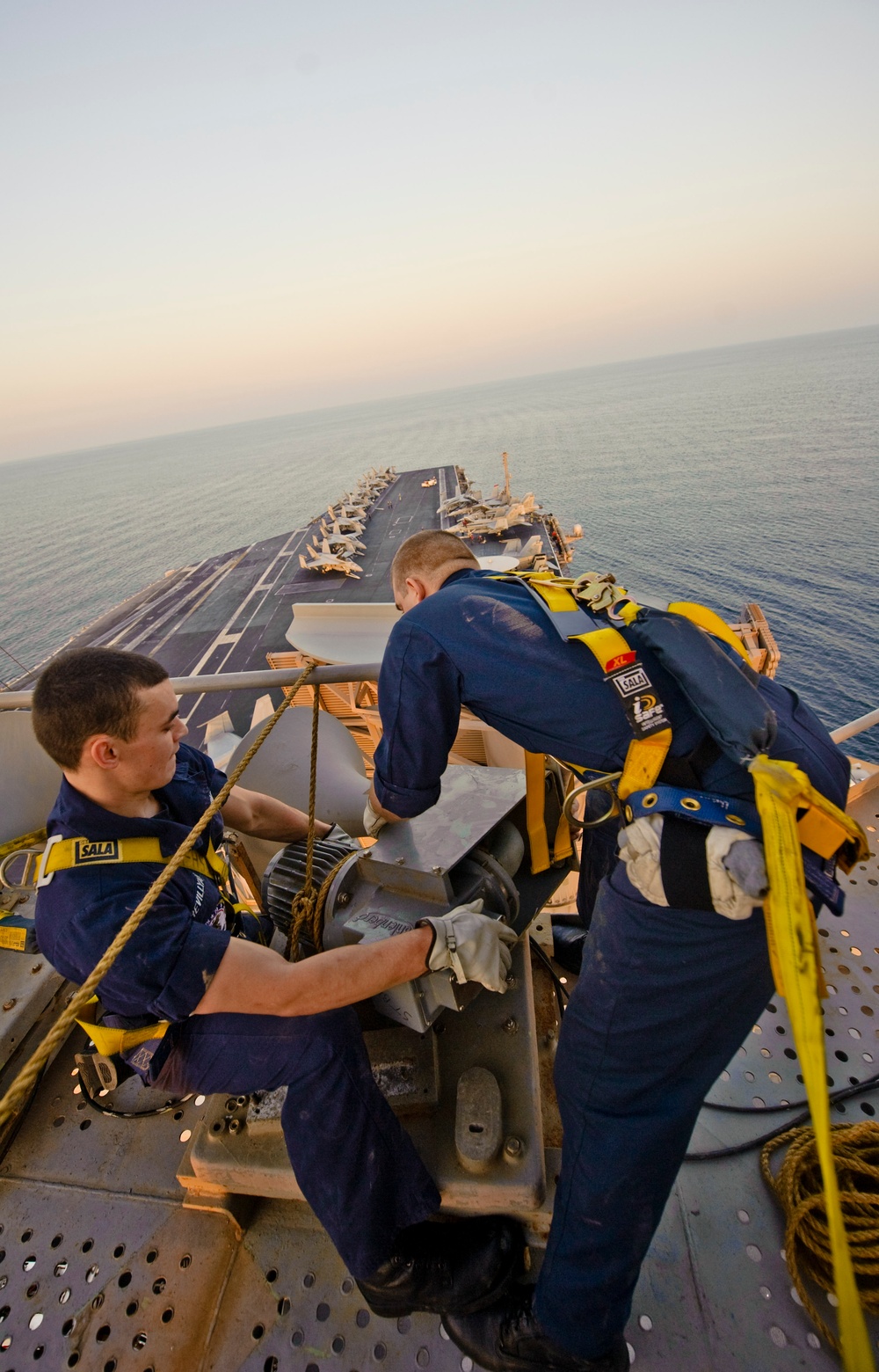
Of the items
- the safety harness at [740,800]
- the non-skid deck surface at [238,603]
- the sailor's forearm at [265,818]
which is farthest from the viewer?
the non-skid deck surface at [238,603]

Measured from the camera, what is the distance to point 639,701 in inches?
76.4

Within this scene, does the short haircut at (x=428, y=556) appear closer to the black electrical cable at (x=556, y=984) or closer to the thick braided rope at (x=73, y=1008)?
the thick braided rope at (x=73, y=1008)

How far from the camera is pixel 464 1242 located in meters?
2.10

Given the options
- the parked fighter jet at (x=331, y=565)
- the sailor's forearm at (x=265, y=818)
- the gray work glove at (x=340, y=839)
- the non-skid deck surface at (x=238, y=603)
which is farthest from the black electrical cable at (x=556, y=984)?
the parked fighter jet at (x=331, y=565)

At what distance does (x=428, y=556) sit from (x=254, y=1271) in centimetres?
265

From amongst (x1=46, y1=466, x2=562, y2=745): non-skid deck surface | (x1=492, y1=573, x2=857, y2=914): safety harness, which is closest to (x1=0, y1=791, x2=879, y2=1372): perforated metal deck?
(x1=492, y1=573, x2=857, y2=914): safety harness

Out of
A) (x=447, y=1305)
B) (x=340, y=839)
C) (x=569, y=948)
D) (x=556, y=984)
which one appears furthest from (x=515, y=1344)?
(x=340, y=839)

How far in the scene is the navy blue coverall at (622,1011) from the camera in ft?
6.17

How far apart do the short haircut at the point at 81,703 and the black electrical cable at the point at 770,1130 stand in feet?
8.41

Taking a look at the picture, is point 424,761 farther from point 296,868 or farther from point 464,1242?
point 464,1242

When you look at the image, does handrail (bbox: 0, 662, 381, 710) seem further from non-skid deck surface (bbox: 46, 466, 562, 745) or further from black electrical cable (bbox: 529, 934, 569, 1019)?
non-skid deck surface (bbox: 46, 466, 562, 745)

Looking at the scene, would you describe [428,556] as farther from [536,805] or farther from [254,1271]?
[254,1271]

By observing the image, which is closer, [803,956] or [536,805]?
[803,956]

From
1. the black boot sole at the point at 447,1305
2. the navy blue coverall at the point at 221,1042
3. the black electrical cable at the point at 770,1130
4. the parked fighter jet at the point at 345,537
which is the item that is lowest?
the parked fighter jet at the point at 345,537
